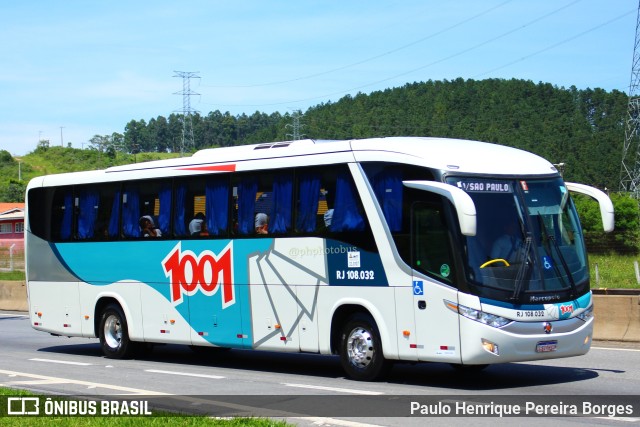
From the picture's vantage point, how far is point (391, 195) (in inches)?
531

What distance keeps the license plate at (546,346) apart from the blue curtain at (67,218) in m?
10.3

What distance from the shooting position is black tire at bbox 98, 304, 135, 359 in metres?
18.4

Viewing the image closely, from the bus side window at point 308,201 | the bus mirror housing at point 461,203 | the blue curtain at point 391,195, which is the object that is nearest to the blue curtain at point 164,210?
the bus side window at point 308,201

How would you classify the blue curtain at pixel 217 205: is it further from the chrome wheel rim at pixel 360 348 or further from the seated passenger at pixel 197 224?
the chrome wheel rim at pixel 360 348

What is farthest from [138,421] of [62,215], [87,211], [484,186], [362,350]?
[62,215]

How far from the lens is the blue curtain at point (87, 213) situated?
62.3 ft

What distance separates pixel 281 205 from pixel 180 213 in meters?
2.57

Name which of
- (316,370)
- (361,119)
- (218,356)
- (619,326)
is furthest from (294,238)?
(361,119)

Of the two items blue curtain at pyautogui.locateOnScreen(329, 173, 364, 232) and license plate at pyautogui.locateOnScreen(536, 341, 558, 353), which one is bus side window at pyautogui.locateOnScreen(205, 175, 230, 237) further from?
license plate at pyautogui.locateOnScreen(536, 341, 558, 353)

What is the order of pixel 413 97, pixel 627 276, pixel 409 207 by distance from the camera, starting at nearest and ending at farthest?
pixel 409 207
pixel 627 276
pixel 413 97

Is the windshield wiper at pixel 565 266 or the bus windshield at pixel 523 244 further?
the windshield wiper at pixel 565 266

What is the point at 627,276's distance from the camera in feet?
132

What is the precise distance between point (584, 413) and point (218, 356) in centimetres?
962

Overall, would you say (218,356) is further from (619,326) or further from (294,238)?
(619,326)
